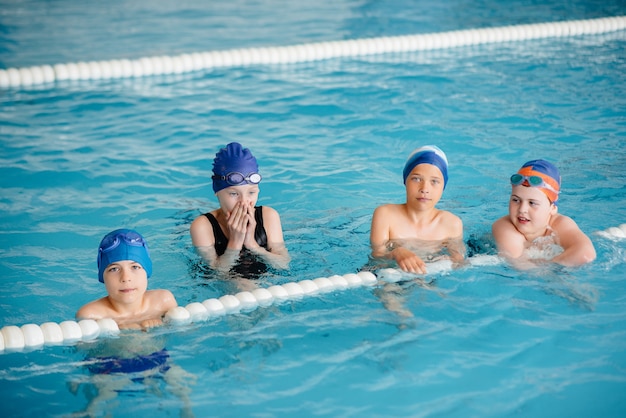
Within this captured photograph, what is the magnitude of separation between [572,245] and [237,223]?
2.24m

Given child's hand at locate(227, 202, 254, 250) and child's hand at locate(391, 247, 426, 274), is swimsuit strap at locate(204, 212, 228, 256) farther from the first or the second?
child's hand at locate(391, 247, 426, 274)

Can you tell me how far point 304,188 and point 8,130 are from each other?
11.7ft

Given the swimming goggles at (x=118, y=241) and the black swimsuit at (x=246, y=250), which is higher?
the swimming goggles at (x=118, y=241)

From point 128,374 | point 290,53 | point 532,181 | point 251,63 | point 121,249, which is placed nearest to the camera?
point 128,374

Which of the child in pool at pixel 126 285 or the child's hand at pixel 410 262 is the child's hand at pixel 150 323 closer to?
the child in pool at pixel 126 285

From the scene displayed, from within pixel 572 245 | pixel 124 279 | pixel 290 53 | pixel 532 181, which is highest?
pixel 290 53

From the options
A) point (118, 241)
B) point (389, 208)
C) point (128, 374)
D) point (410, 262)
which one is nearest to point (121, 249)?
point (118, 241)

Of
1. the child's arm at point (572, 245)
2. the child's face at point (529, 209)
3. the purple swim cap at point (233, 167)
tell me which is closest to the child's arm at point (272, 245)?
the purple swim cap at point (233, 167)

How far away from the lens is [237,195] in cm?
493

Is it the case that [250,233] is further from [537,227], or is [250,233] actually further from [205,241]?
[537,227]

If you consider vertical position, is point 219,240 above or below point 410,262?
above

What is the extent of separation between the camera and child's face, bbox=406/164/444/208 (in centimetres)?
496

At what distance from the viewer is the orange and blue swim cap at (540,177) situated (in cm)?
494

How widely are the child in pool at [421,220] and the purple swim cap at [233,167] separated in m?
0.95
